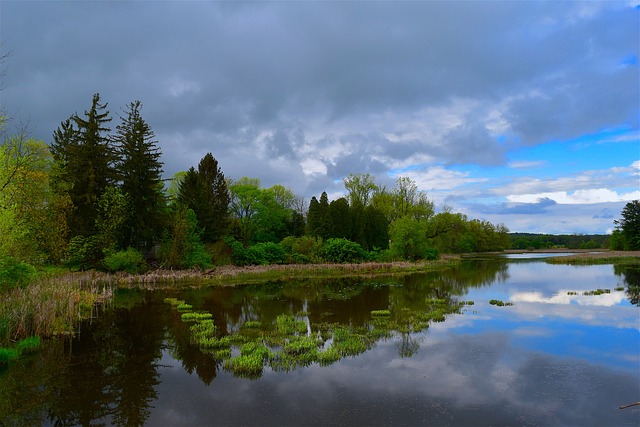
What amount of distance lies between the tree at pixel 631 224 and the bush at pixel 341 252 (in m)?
56.7

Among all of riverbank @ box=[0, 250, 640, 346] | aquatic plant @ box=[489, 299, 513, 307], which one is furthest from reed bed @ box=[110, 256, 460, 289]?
aquatic plant @ box=[489, 299, 513, 307]

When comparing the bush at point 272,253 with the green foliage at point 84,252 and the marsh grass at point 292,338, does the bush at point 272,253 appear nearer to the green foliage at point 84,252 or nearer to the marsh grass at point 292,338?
the green foliage at point 84,252

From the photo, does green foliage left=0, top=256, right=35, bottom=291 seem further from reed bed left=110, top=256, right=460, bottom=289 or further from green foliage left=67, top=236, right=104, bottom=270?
green foliage left=67, top=236, right=104, bottom=270

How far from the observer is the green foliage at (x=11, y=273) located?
49.1ft

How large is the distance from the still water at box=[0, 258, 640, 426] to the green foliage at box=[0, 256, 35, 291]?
3471mm

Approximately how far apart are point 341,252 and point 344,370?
111 feet

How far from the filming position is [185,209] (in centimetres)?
3750

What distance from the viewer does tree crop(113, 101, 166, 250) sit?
118 feet

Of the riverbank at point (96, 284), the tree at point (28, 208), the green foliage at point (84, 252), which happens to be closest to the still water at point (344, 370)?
the riverbank at point (96, 284)

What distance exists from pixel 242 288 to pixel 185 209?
12.8 m

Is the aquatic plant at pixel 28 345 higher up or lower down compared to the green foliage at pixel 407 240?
lower down

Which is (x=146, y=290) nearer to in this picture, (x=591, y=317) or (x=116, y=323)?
(x=116, y=323)

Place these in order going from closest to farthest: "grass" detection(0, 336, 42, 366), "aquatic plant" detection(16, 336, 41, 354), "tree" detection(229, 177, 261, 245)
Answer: "grass" detection(0, 336, 42, 366), "aquatic plant" detection(16, 336, 41, 354), "tree" detection(229, 177, 261, 245)

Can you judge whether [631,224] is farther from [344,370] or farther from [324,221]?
[344,370]
